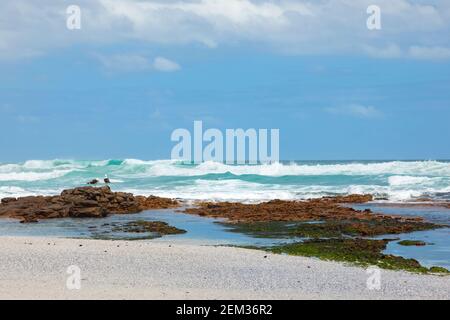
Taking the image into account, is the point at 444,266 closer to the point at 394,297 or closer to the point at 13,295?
the point at 394,297

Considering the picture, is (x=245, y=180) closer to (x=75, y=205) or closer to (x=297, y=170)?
(x=297, y=170)

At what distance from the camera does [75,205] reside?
2541cm

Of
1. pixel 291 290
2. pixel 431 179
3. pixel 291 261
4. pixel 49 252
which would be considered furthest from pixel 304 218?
pixel 431 179

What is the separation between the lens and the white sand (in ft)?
31.8

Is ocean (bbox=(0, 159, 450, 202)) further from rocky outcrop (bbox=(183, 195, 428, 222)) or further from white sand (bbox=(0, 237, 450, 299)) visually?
white sand (bbox=(0, 237, 450, 299))

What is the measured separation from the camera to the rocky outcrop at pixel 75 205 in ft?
81.6

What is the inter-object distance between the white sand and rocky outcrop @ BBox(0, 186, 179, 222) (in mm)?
9833

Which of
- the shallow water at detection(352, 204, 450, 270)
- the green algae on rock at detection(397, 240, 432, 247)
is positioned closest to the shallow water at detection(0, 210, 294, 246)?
the green algae on rock at detection(397, 240, 432, 247)

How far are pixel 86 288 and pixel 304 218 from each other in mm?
14386

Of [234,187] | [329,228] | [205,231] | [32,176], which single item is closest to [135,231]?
[205,231]

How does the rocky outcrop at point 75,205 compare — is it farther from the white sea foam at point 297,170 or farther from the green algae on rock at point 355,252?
the white sea foam at point 297,170

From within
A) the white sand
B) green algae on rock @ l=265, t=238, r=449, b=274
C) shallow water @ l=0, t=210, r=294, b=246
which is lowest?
shallow water @ l=0, t=210, r=294, b=246

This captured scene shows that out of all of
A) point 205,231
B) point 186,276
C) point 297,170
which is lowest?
point 205,231

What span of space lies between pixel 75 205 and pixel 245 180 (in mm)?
23396
